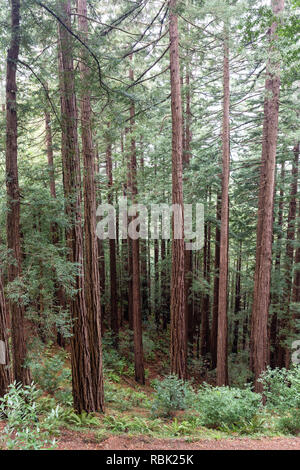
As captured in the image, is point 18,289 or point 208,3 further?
point 208,3

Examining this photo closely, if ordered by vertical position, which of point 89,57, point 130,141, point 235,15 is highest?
point 235,15

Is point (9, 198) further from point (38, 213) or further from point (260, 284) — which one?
point (260, 284)

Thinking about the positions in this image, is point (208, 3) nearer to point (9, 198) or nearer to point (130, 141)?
point (130, 141)

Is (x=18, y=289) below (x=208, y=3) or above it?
below

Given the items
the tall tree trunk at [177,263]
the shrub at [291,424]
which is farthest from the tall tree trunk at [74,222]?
the shrub at [291,424]

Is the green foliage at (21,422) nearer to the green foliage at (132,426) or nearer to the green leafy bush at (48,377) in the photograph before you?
the green foliage at (132,426)

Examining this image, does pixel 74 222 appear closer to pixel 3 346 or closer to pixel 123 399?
pixel 3 346

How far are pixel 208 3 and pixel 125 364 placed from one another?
14.0 meters

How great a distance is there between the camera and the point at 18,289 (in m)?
5.68

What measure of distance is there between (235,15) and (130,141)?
516 centimetres

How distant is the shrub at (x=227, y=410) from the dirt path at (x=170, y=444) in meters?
0.65
